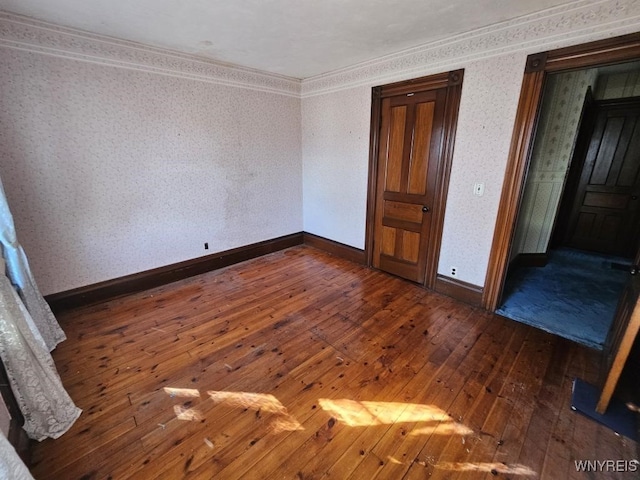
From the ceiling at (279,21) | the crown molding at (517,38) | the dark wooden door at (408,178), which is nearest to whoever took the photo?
the crown molding at (517,38)

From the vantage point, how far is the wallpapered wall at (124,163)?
2418mm

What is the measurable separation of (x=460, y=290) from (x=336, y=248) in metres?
1.86

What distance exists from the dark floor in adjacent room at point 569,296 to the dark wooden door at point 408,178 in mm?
1084

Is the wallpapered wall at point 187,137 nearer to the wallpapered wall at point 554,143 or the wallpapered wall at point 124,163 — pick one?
the wallpapered wall at point 124,163

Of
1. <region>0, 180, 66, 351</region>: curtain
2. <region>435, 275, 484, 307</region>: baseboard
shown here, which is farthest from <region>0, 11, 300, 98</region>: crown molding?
<region>435, 275, 484, 307</region>: baseboard

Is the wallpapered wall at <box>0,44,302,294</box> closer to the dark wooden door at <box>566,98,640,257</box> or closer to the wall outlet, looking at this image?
the wall outlet

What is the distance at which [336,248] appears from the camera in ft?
14.0

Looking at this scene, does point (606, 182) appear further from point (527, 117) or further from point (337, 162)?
point (337, 162)

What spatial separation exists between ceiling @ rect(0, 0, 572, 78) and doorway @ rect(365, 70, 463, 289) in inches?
18.4

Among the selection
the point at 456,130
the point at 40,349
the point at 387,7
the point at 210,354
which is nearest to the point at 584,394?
the point at 456,130

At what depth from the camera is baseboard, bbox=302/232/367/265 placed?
13.0 ft

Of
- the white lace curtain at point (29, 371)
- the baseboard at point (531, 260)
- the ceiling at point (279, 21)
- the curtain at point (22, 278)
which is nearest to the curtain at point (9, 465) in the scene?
the white lace curtain at point (29, 371)

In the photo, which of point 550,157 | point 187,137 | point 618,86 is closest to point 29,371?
point 187,137

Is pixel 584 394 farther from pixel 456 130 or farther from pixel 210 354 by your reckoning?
pixel 210 354
